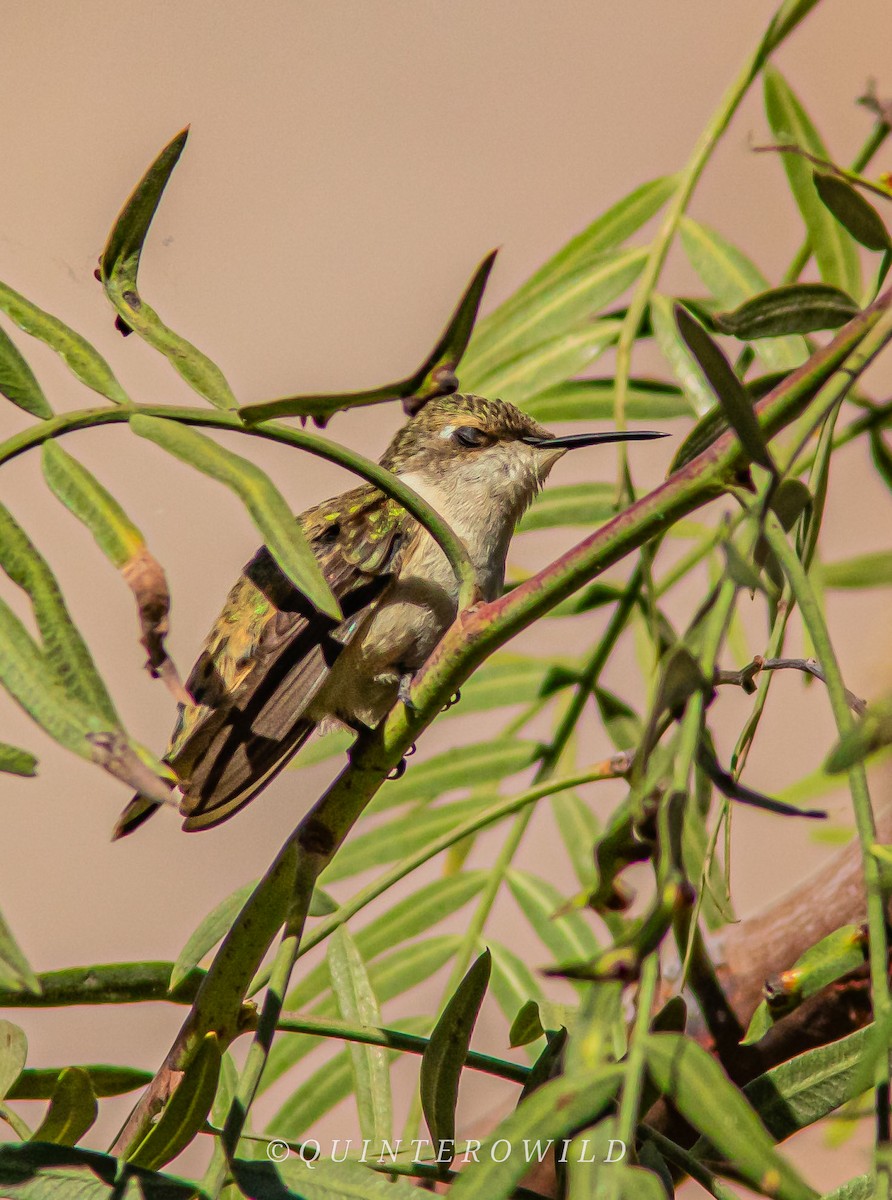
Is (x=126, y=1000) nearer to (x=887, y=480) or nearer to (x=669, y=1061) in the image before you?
(x=669, y=1061)

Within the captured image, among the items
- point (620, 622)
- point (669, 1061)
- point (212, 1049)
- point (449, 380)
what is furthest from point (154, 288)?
point (669, 1061)

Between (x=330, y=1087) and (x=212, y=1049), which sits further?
(x=330, y=1087)

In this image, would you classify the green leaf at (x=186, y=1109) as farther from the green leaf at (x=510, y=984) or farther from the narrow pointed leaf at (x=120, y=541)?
the green leaf at (x=510, y=984)

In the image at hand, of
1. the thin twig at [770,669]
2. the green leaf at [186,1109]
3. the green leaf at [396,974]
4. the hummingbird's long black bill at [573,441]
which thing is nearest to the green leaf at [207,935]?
the green leaf at [186,1109]

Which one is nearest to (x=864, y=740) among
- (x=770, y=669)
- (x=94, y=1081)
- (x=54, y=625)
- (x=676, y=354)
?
(x=770, y=669)

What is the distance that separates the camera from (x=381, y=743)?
3.55 feet

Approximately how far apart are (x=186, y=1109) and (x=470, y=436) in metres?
1.73

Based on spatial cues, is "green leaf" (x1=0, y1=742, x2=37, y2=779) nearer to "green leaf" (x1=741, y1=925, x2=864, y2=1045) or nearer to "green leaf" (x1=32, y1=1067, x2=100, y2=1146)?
"green leaf" (x1=32, y1=1067, x2=100, y2=1146)

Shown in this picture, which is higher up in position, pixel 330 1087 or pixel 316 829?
pixel 316 829

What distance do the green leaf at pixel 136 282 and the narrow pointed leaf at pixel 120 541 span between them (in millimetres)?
126

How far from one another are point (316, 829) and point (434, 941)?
77 cm

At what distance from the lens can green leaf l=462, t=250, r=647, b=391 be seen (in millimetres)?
1764

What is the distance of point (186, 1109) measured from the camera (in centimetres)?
84

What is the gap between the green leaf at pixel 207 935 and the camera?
107 cm
